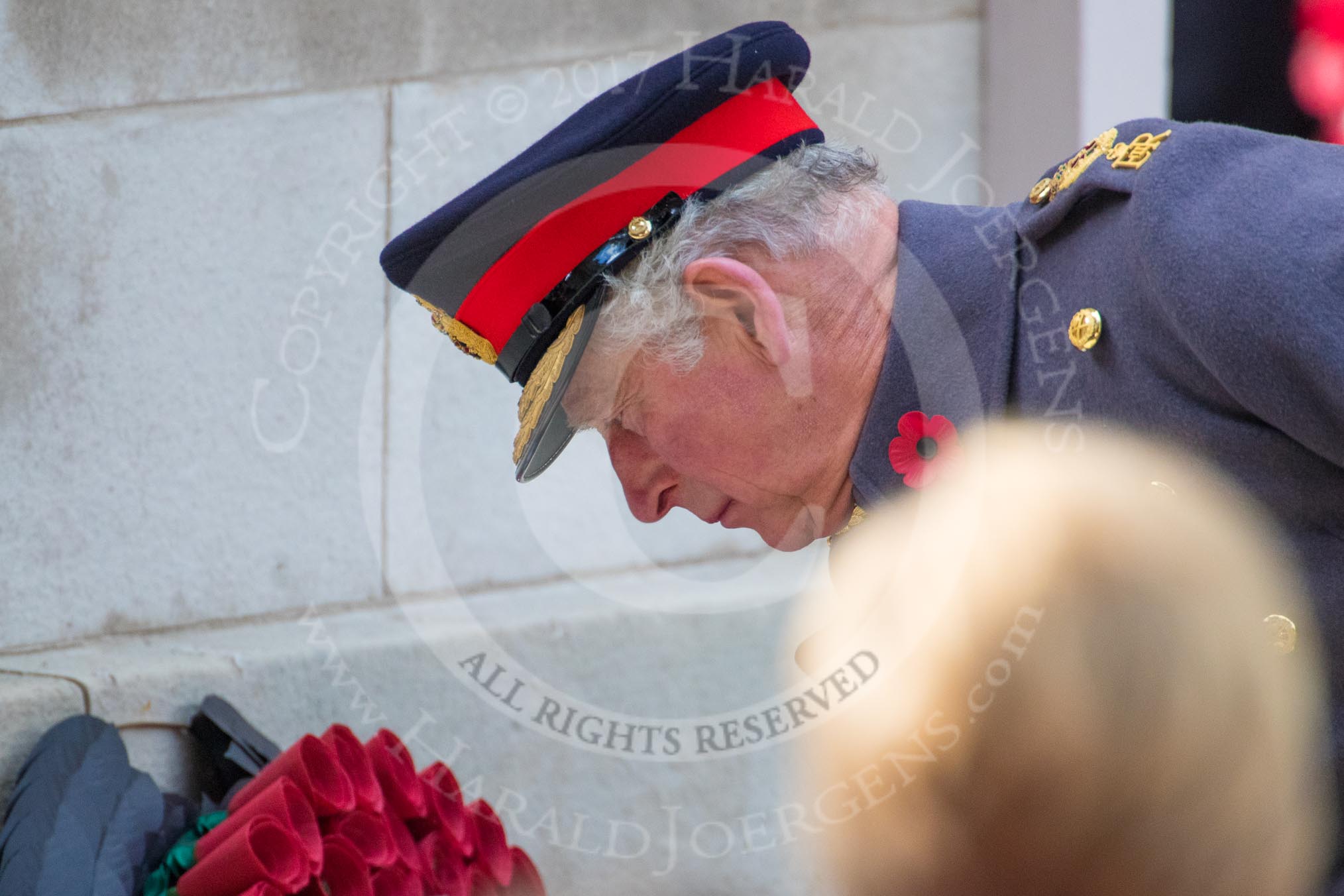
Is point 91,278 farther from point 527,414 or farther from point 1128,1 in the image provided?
point 1128,1

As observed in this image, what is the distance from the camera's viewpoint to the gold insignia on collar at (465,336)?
1.33 m

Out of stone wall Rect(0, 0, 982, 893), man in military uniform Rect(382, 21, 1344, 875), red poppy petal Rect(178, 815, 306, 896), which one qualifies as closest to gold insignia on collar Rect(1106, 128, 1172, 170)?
man in military uniform Rect(382, 21, 1344, 875)

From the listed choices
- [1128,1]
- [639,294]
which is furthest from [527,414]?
[1128,1]

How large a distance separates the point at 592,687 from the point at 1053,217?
1.40 meters

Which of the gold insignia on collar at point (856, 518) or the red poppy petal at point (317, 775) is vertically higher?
the gold insignia on collar at point (856, 518)

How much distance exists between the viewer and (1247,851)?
901 mm

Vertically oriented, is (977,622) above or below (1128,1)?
below

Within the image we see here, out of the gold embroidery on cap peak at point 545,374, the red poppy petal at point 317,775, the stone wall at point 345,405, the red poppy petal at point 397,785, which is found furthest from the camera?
the stone wall at point 345,405

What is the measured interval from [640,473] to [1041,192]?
548 millimetres

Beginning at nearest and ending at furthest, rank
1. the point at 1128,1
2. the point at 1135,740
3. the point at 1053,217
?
1. the point at 1135,740
2. the point at 1053,217
3. the point at 1128,1

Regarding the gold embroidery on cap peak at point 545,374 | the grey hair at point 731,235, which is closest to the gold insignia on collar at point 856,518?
the grey hair at point 731,235

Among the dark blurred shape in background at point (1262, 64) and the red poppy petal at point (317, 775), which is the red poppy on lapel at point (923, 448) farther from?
the dark blurred shape in background at point (1262, 64)

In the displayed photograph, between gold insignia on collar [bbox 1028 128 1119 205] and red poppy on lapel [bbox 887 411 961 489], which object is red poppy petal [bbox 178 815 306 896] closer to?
red poppy on lapel [bbox 887 411 961 489]

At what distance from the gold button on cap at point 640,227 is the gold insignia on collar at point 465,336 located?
0.75ft
